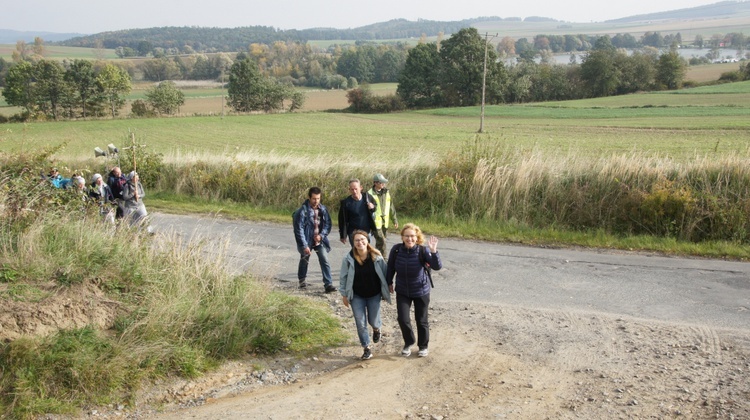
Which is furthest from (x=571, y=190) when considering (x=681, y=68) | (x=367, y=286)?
(x=681, y=68)

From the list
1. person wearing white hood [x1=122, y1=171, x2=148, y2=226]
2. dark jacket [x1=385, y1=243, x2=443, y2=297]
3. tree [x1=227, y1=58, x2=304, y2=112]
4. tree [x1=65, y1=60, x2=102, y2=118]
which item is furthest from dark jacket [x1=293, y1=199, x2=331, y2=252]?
tree [x1=65, y1=60, x2=102, y2=118]

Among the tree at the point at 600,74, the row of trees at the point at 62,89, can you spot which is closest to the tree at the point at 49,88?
the row of trees at the point at 62,89

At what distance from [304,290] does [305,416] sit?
4.33 meters

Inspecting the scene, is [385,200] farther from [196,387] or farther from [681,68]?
[681,68]

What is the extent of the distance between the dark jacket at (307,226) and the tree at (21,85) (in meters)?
75.9

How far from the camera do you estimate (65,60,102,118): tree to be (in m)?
78.4

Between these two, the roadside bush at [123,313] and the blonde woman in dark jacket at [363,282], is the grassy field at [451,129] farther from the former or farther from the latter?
the blonde woman in dark jacket at [363,282]

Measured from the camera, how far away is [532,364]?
8.06 m

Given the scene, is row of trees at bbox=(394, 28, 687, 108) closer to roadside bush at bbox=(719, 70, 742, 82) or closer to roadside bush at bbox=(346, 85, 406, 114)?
roadside bush at bbox=(346, 85, 406, 114)

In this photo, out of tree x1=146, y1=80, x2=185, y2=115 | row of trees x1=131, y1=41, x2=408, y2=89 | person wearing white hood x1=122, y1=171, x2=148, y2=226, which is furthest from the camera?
row of trees x1=131, y1=41, x2=408, y2=89

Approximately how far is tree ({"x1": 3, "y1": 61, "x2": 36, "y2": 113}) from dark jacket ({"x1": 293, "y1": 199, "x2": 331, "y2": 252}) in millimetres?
75913

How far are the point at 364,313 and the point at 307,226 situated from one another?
2.88 metres

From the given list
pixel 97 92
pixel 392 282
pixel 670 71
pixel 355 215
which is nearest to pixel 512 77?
pixel 670 71

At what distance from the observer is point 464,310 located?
9977mm
